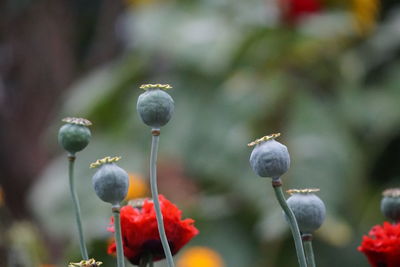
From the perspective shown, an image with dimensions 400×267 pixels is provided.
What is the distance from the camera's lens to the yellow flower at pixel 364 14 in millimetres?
1689

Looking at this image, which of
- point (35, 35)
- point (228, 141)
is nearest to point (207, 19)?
point (228, 141)

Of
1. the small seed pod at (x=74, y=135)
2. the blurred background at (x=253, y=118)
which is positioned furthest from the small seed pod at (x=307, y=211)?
the blurred background at (x=253, y=118)

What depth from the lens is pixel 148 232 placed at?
0.37 m

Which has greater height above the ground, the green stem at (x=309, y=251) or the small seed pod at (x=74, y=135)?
the small seed pod at (x=74, y=135)

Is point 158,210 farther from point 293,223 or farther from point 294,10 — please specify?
point 294,10

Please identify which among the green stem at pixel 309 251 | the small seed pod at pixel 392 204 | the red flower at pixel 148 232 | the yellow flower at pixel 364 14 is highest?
the yellow flower at pixel 364 14

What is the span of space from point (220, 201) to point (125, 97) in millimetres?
433

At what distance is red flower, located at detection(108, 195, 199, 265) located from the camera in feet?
1.22

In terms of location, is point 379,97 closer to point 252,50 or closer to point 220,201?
point 252,50

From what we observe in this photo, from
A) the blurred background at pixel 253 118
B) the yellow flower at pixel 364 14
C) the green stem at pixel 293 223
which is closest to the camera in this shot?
the green stem at pixel 293 223

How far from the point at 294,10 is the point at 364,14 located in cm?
16

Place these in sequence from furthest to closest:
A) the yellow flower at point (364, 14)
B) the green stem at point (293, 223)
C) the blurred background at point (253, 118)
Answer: the yellow flower at point (364, 14) < the blurred background at point (253, 118) < the green stem at point (293, 223)

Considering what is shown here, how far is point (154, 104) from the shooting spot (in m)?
0.34

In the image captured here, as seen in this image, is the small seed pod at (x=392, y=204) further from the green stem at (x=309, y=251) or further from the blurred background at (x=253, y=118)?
the blurred background at (x=253, y=118)
